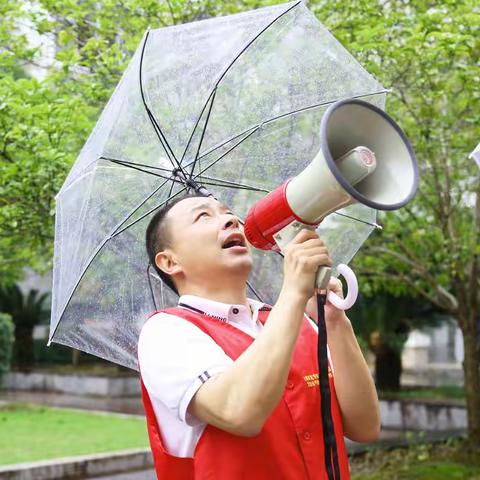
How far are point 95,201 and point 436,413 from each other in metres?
11.6

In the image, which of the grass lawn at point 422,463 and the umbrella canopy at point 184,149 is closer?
the umbrella canopy at point 184,149

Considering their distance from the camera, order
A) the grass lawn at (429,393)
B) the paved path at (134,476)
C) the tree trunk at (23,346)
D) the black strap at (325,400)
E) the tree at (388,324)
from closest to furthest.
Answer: the black strap at (325,400) < the paved path at (134,476) < the tree at (388,324) < the grass lawn at (429,393) < the tree trunk at (23,346)

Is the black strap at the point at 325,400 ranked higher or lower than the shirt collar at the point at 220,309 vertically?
lower

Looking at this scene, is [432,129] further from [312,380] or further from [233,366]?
[233,366]

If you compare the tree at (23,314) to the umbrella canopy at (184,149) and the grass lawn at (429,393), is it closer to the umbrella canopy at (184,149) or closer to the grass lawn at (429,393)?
the grass lawn at (429,393)

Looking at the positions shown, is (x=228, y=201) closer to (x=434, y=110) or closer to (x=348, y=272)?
(x=348, y=272)

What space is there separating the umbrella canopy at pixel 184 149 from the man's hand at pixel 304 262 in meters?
1.01

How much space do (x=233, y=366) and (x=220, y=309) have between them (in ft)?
1.31

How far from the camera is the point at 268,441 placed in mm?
2348

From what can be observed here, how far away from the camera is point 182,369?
229 cm

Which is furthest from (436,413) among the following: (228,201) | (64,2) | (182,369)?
(182,369)

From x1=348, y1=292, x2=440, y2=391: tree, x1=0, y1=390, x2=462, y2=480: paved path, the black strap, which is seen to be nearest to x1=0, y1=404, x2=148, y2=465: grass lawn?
x1=0, y1=390, x2=462, y2=480: paved path

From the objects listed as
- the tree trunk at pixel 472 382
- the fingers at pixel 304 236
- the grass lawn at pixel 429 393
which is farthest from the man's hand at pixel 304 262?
the grass lawn at pixel 429 393

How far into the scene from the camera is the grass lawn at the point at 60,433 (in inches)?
401
